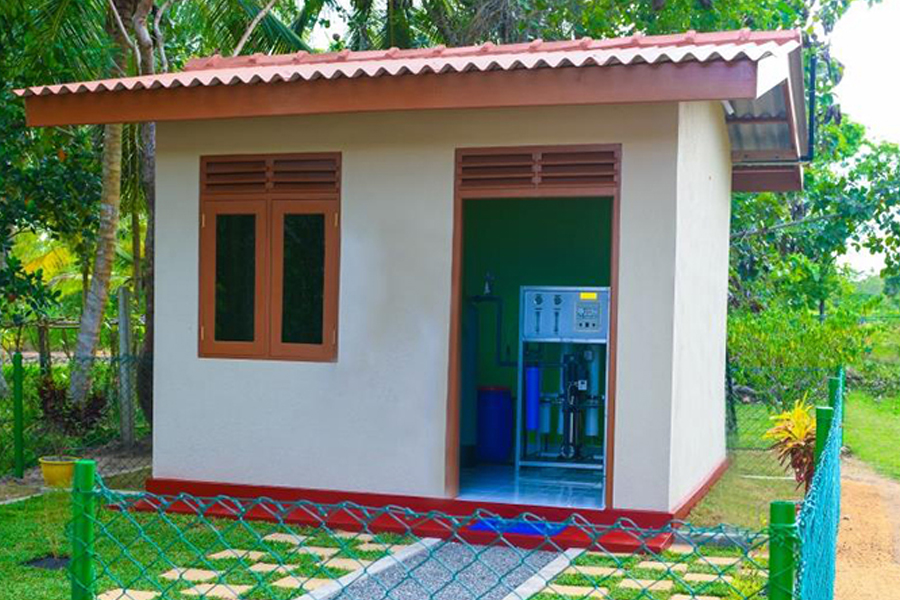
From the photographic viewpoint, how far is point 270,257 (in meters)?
8.72

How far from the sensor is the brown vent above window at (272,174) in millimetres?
8617

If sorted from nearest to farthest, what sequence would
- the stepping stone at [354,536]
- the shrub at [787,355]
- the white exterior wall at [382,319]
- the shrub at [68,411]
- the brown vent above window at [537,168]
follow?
the stepping stone at [354,536] < the white exterior wall at [382,319] < the brown vent above window at [537,168] < the shrub at [68,411] < the shrub at [787,355]

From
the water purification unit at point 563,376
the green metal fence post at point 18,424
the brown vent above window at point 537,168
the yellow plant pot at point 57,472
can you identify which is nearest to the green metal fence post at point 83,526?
the brown vent above window at point 537,168

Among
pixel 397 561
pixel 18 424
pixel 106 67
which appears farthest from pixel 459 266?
pixel 106 67

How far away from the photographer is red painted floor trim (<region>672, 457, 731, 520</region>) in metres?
8.30

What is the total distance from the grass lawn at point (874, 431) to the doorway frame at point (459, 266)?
19.9ft

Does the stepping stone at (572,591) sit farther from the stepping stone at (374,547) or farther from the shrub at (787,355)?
the shrub at (787,355)

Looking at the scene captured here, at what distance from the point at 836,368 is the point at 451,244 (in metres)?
8.42

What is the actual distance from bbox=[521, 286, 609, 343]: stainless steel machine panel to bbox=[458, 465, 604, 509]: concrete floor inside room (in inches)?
46.5

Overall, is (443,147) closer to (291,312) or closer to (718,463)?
(291,312)

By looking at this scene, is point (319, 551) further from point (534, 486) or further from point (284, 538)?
point (534, 486)

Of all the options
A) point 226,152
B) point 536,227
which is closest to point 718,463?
point 536,227

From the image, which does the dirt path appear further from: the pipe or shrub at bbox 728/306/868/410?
the pipe

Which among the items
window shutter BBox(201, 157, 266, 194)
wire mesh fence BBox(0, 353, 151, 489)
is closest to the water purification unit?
window shutter BBox(201, 157, 266, 194)
